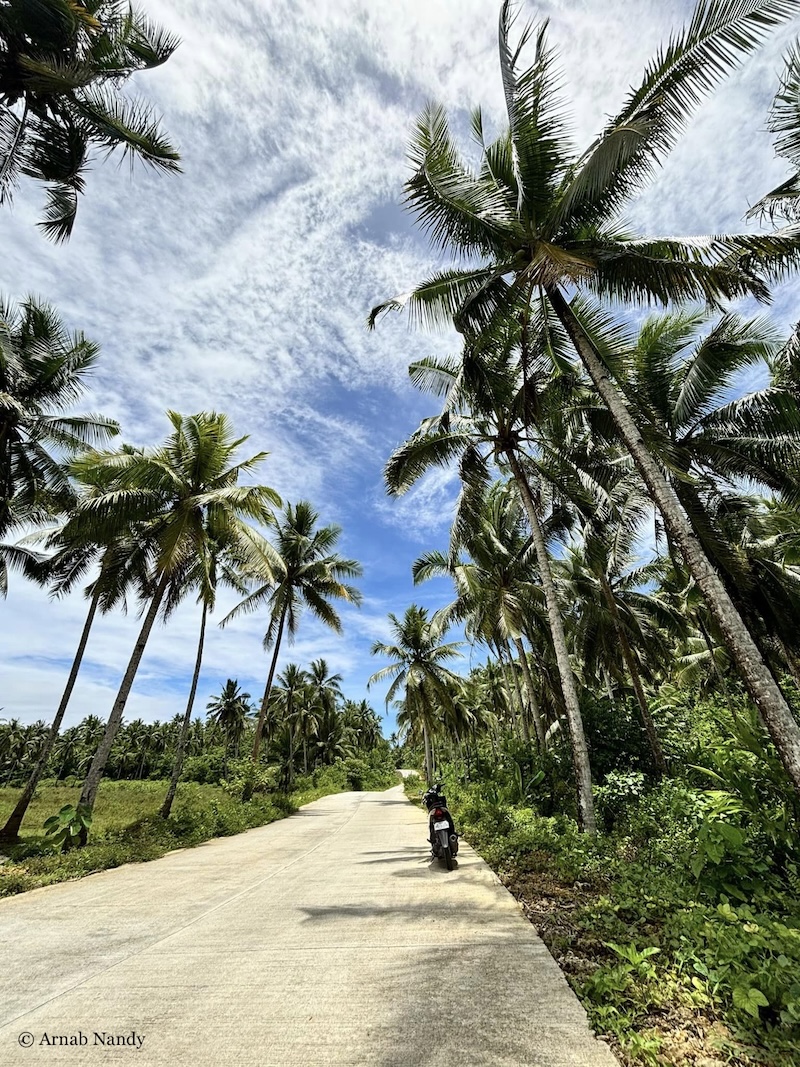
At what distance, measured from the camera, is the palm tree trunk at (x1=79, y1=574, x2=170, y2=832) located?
9891 mm

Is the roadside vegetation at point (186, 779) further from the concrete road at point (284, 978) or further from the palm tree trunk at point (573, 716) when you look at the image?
the palm tree trunk at point (573, 716)

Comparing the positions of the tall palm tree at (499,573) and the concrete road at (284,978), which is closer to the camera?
the concrete road at (284,978)

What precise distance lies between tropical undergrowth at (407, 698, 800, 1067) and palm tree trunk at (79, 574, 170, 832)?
7.80 metres

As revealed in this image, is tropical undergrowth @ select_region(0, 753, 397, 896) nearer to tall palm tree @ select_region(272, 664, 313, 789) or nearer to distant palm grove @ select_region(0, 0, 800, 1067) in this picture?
distant palm grove @ select_region(0, 0, 800, 1067)

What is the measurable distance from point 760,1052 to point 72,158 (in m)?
12.5

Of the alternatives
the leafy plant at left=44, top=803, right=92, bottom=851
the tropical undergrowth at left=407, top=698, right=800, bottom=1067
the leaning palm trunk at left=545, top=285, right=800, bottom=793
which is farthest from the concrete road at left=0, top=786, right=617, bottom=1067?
the leafy plant at left=44, top=803, right=92, bottom=851

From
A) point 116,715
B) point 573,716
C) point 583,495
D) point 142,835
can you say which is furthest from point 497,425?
point 142,835

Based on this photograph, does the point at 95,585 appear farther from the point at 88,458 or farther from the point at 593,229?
the point at 593,229

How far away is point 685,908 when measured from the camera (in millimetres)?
4250

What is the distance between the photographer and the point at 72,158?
312 inches

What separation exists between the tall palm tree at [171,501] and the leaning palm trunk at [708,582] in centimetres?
798

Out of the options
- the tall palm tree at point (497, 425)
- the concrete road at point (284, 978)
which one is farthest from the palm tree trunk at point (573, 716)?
the concrete road at point (284, 978)

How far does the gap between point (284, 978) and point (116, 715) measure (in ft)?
28.4

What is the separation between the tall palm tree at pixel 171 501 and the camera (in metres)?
10.5
